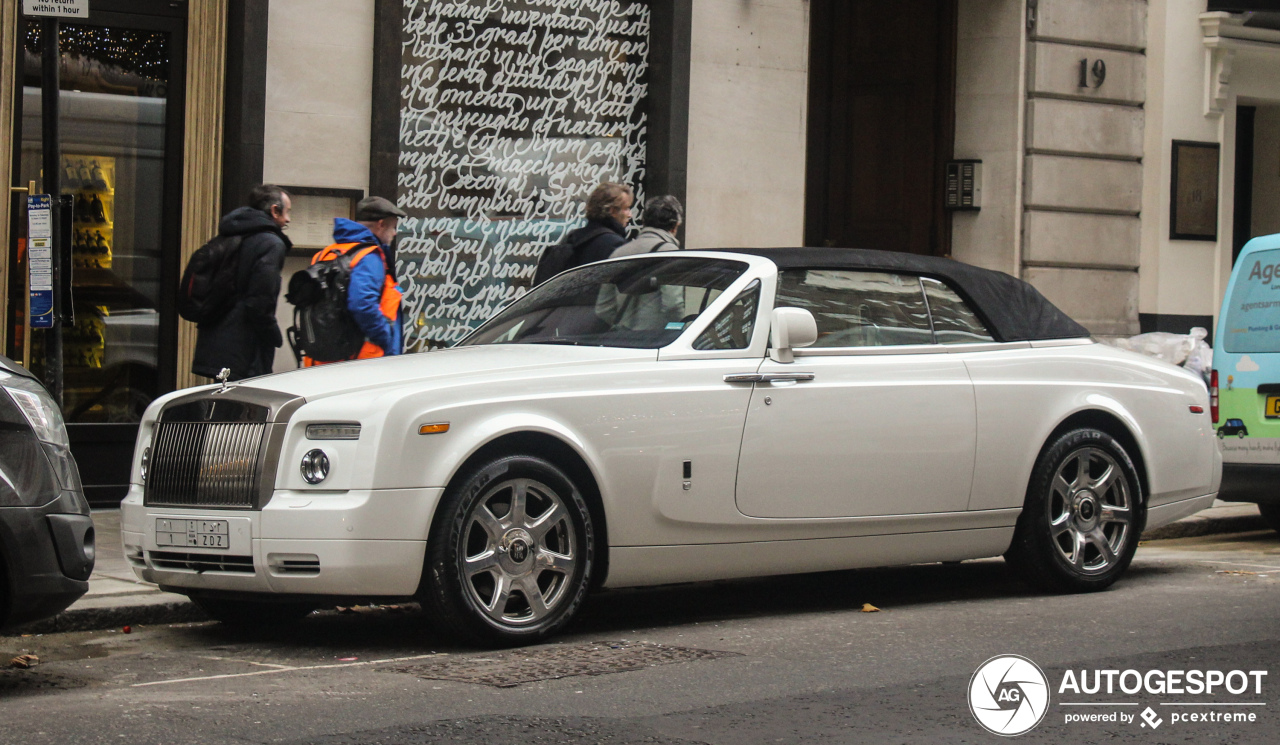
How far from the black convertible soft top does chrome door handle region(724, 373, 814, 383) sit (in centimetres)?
60

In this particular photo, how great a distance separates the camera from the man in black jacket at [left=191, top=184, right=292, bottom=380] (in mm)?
9086

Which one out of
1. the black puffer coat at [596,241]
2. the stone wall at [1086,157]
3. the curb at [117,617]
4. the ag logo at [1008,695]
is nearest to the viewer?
the ag logo at [1008,695]

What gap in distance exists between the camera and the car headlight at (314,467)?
241 inches

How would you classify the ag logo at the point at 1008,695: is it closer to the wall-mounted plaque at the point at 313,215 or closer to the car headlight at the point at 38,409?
the car headlight at the point at 38,409

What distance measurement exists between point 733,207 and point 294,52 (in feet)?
12.9

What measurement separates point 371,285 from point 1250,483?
5.31 meters

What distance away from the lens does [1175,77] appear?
52.6 ft

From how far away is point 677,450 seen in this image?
671cm

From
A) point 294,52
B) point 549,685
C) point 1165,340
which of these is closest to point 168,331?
point 294,52

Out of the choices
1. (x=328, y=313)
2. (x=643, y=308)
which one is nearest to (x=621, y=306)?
(x=643, y=308)

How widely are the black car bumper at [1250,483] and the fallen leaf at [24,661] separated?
6688 mm

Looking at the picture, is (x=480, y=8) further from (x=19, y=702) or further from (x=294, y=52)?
(x=19, y=702)

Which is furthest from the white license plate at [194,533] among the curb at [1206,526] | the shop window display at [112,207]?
the curb at [1206,526]

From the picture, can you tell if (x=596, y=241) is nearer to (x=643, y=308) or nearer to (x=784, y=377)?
(x=643, y=308)
